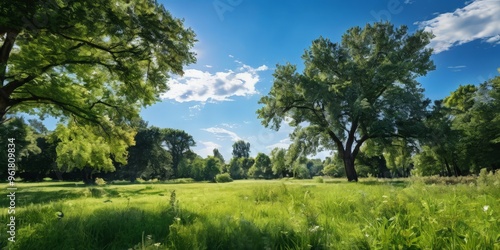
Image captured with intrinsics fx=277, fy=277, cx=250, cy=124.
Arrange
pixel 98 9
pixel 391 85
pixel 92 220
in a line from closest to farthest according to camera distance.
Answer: pixel 92 220, pixel 98 9, pixel 391 85

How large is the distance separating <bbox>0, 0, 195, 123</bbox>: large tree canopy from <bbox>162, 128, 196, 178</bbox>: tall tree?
2879 inches

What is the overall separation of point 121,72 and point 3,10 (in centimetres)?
620

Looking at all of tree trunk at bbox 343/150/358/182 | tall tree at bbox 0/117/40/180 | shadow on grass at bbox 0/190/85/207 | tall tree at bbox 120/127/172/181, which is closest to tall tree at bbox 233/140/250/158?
tall tree at bbox 120/127/172/181

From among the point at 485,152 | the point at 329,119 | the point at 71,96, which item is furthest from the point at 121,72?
the point at 485,152

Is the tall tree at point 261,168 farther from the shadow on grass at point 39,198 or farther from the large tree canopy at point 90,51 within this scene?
the shadow on grass at point 39,198

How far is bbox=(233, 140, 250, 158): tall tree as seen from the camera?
149875 mm

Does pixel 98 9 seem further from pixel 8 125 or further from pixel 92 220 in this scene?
pixel 8 125

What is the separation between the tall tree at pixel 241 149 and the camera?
150m

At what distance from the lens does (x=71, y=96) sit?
15289 mm

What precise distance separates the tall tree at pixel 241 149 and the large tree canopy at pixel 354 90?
11751cm

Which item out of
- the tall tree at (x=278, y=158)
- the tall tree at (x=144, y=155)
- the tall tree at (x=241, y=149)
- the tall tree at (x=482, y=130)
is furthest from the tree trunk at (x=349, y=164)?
the tall tree at (x=241, y=149)

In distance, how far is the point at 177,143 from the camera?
9088cm

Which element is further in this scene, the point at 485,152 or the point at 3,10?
the point at 485,152

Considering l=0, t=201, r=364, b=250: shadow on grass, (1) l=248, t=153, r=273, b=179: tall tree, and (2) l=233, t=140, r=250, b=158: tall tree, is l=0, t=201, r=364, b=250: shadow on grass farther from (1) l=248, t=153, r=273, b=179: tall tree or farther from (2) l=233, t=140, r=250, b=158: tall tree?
(2) l=233, t=140, r=250, b=158: tall tree
